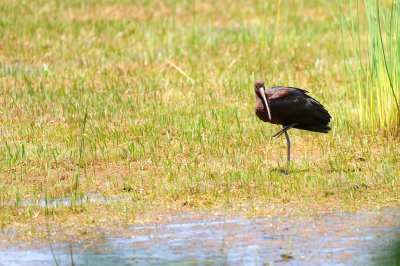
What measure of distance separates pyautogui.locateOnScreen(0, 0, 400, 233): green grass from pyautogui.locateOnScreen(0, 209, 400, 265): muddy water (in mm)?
331

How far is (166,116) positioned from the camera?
10492 mm

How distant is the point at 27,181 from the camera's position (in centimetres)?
839

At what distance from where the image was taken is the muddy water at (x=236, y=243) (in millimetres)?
6262

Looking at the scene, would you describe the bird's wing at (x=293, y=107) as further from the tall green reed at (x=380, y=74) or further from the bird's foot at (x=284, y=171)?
the tall green reed at (x=380, y=74)

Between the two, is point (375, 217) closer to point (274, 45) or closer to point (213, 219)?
point (213, 219)

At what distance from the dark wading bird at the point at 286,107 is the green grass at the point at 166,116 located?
36 centimetres

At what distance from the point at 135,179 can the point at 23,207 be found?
1.16m

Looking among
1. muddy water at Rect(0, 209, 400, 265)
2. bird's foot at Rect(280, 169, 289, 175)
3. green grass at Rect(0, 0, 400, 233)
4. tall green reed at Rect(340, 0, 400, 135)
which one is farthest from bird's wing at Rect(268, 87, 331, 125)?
muddy water at Rect(0, 209, 400, 265)

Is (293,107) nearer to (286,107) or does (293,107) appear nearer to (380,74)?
(286,107)

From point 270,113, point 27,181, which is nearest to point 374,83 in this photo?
point 270,113

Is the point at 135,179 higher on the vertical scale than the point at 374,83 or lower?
lower

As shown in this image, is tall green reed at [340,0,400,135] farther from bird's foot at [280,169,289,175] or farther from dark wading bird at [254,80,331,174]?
bird's foot at [280,169,289,175]

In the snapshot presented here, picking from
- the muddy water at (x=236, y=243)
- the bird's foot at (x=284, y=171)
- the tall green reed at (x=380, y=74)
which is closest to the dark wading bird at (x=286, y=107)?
the bird's foot at (x=284, y=171)

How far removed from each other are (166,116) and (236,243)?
4010 millimetres
